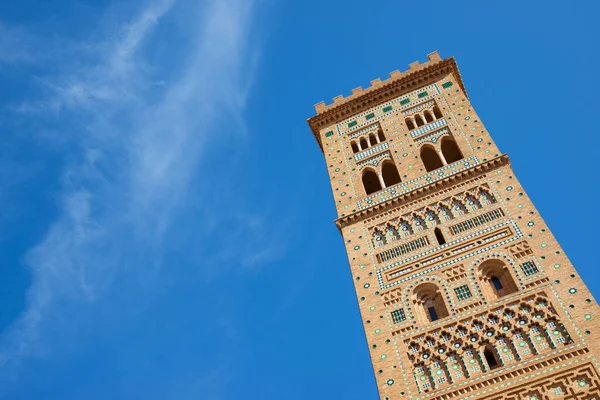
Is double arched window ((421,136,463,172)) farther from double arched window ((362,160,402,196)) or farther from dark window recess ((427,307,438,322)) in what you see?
dark window recess ((427,307,438,322))

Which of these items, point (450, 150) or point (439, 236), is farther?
point (450, 150)

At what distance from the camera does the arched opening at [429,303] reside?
55.6 ft

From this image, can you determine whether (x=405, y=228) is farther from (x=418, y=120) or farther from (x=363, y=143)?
(x=418, y=120)

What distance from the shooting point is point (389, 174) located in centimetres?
2350

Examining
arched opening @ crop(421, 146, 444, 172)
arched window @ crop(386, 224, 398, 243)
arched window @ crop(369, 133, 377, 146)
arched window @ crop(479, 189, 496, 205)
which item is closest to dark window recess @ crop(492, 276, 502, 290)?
arched window @ crop(479, 189, 496, 205)

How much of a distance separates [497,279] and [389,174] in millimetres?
7215

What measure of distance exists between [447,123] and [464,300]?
26.8ft

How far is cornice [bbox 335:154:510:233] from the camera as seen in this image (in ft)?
65.9

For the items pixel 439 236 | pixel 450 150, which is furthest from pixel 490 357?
pixel 450 150

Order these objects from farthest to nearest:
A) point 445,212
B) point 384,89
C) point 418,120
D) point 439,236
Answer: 1. point 384,89
2. point 418,120
3. point 445,212
4. point 439,236

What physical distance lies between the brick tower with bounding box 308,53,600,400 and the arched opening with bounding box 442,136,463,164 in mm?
Result: 42

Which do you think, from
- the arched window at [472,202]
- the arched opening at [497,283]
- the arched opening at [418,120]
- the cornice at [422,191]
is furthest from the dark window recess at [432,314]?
the arched opening at [418,120]

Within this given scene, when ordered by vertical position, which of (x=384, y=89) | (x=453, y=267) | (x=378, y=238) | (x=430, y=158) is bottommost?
(x=453, y=267)

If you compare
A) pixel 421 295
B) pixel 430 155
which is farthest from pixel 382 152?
pixel 421 295
